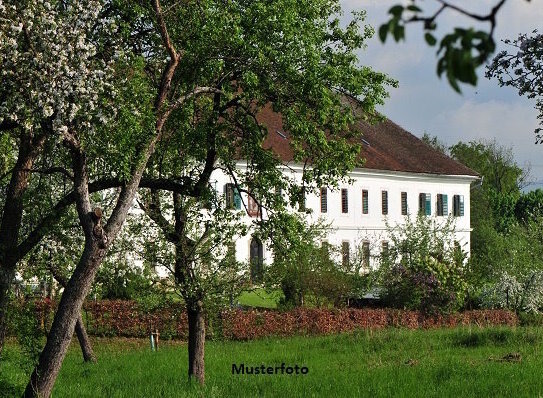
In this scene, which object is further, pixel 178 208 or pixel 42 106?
pixel 178 208

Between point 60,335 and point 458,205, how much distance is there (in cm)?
6069

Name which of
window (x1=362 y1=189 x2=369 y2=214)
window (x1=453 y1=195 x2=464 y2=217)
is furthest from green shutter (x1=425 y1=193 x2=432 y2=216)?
window (x1=362 y1=189 x2=369 y2=214)

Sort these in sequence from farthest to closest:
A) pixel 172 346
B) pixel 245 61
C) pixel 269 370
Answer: pixel 172 346, pixel 269 370, pixel 245 61

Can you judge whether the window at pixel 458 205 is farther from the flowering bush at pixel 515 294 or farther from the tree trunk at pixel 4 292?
the tree trunk at pixel 4 292

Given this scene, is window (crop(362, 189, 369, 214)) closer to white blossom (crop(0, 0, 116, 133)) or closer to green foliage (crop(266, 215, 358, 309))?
green foliage (crop(266, 215, 358, 309))

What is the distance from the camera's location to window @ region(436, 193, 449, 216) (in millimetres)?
70750

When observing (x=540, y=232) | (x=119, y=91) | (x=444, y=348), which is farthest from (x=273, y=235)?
(x=540, y=232)

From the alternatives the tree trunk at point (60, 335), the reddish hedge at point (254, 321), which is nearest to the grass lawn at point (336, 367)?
the reddish hedge at point (254, 321)

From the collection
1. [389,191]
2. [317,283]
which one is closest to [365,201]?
[389,191]

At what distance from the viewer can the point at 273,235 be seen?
17891mm

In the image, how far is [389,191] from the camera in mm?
66562

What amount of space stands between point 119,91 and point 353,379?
7510 millimetres

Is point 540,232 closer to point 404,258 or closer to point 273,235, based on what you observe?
point 404,258

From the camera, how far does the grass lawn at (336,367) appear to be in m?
16.9
